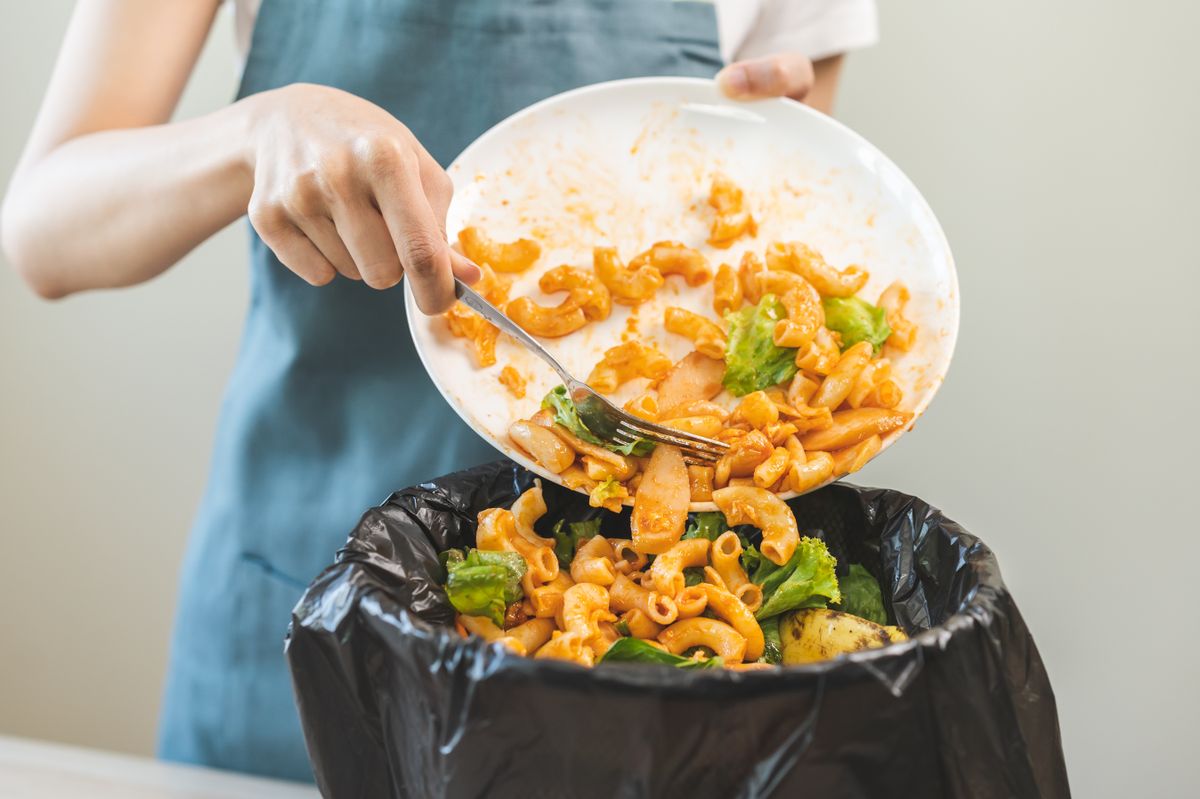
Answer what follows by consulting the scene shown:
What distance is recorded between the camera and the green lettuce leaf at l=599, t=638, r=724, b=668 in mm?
779

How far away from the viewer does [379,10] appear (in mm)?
1286

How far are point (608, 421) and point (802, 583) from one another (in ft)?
0.74

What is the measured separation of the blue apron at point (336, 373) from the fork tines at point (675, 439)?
37 centimetres

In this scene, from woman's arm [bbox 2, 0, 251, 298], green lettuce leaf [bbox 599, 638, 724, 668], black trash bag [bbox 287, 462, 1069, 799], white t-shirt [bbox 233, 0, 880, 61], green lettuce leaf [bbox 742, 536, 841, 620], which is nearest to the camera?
black trash bag [bbox 287, 462, 1069, 799]

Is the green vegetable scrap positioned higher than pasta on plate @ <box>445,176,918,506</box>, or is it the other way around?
pasta on plate @ <box>445,176,918,506</box>

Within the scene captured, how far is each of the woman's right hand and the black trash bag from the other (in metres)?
0.25

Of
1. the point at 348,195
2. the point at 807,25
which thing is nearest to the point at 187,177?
the point at 348,195

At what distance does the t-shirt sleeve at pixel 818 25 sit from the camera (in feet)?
4.68

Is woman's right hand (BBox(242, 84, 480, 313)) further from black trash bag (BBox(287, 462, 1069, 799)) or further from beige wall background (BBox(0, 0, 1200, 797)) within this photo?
beige wall background (BBox(0, 0, 1200, 797))

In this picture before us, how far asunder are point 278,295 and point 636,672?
86 centimetres

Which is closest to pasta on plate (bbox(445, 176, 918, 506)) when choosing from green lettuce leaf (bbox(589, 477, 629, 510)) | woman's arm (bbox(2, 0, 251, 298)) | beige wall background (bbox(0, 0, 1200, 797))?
green lettuce leaf (bbox(589, 477, 629, 510))

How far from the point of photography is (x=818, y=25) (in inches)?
56.2

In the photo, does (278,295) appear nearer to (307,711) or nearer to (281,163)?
(281,163)

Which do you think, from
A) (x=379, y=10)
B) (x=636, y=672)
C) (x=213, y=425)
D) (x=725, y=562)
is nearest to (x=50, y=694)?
(x=213, y=425)
